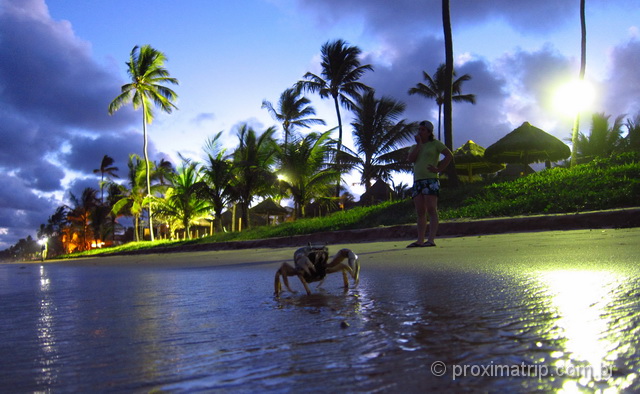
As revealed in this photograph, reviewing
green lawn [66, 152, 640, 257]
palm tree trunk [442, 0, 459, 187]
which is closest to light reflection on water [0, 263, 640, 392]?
green lawn [66, 152, 640, 257]

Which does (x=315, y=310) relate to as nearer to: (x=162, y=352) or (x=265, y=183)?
(x=162, y=352)

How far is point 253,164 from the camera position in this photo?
2148 centimetres

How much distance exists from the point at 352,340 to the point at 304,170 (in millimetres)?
18341

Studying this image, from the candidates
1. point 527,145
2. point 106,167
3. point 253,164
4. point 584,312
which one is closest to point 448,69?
point 527,145

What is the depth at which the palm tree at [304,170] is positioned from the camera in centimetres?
1934

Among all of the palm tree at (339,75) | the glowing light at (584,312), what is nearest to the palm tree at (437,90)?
the palm tree at (339,75)

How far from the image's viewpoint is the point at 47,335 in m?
1.49

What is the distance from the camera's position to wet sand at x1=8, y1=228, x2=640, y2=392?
84 cm

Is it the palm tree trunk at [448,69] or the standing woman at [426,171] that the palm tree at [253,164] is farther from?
the standing woman at [426,171]

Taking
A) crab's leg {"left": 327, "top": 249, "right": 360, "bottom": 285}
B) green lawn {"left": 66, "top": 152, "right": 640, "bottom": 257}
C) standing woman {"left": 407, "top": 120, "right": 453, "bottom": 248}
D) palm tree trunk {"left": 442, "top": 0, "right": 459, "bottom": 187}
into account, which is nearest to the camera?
crab's leg {"left": 327, "top": 249, "right": 360, "bottom": 285}

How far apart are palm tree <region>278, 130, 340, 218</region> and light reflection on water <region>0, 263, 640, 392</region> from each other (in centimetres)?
1728

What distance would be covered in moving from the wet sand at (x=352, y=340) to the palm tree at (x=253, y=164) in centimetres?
1910

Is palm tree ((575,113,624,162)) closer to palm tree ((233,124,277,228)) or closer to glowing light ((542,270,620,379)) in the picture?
palm tree ((233,124,277,228))

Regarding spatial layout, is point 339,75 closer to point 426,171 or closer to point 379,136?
point 379,136
